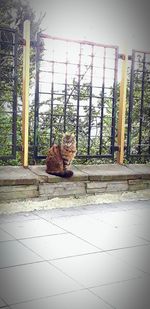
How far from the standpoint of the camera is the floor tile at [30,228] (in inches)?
145

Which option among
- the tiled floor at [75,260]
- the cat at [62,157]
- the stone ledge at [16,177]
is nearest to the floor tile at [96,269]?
the tiled floor at [75,260]

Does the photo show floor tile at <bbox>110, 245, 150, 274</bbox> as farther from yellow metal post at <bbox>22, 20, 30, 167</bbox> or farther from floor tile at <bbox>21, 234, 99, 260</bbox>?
yellow metal post at <bbox>22, 20, 30, 167</bbox>

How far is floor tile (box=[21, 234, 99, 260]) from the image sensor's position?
322cm

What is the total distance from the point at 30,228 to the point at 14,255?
2.46ft

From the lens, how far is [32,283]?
262cm

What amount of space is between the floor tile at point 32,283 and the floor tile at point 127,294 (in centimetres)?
21

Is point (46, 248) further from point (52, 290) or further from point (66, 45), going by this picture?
point (66, 45)

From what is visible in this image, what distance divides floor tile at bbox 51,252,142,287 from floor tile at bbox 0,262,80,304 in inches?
3.7

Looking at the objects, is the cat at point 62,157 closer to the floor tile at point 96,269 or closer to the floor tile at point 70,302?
the floor tile at point 96,269

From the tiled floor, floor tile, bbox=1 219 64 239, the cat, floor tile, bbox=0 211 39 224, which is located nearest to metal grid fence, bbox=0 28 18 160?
the cat

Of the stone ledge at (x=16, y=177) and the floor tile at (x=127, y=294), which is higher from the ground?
the stone ledge at (x=16, y=177)

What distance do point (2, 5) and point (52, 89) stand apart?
3365 millimetres

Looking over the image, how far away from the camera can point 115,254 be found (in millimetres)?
3260

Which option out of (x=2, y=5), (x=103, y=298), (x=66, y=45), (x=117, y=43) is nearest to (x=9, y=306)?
(x=103, y=298)
